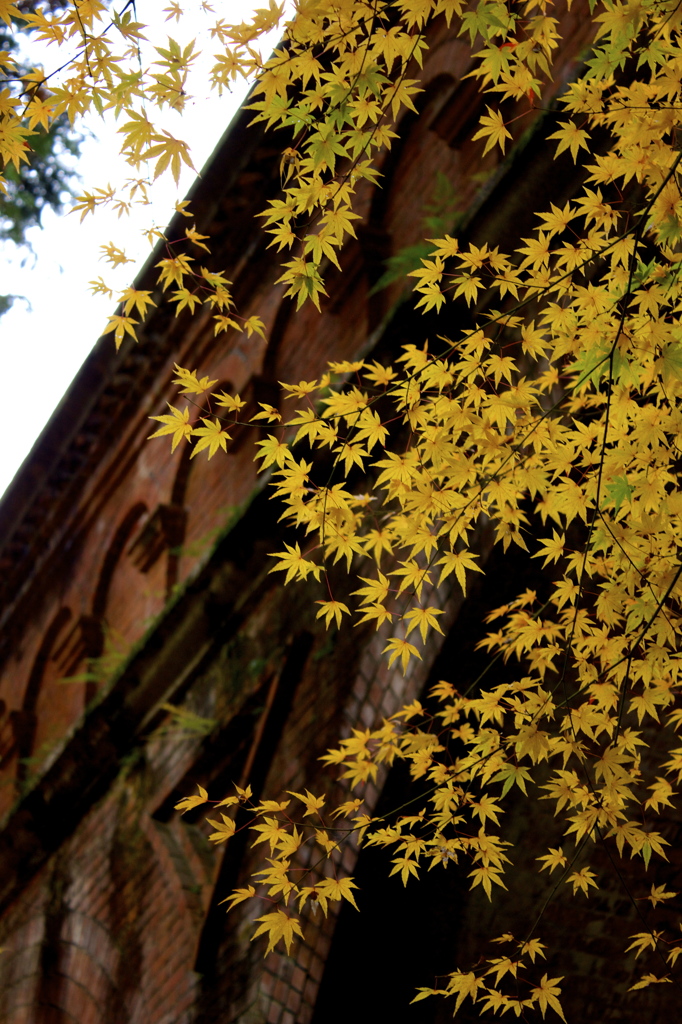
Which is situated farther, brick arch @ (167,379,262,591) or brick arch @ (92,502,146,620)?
brick arch @ (92,502,146,620)

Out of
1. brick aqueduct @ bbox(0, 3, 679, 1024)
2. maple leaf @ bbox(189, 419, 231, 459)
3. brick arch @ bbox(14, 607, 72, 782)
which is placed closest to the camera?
maple leaf @ bbox(189, 419, 231, 459)

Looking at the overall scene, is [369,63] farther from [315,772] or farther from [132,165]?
[315,772]

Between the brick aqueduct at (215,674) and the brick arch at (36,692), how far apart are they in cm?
2

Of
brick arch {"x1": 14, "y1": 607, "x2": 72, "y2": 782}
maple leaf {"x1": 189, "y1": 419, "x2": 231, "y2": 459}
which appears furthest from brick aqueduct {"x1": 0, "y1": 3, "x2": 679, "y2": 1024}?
maple leaf {"x1": 189, "y1": 419, "x2": 231, "y2": 459}

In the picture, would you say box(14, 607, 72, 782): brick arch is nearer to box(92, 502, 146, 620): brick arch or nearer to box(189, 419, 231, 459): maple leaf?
box(92, 502, 146, 620): brick arch

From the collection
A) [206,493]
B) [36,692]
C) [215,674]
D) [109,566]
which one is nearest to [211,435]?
[215,674]

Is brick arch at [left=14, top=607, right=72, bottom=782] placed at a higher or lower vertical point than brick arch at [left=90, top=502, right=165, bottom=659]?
lower

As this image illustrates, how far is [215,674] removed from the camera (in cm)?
620

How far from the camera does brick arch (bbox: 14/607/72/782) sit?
945cm

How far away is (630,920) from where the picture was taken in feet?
16.0

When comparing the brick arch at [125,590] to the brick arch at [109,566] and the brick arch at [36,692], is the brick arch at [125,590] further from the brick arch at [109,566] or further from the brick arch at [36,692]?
the brick arch at [36,692]

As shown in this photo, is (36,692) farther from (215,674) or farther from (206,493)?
(215,674)

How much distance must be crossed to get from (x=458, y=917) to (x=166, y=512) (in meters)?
4.14

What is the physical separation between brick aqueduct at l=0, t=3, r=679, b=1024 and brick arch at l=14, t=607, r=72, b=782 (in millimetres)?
24
